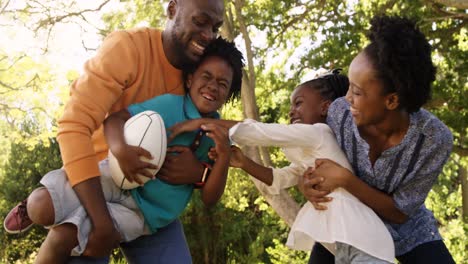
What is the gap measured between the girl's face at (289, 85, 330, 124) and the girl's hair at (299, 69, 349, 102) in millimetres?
28

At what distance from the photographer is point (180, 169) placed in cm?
256

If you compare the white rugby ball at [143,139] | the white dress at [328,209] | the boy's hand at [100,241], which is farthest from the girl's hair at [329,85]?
the boy's hand at [100,241]

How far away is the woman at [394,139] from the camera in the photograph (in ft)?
8.21

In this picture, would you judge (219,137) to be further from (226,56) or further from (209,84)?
(226,56)

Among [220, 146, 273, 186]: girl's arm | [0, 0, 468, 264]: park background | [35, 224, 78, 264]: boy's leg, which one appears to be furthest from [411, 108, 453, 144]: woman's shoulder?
[0, 0, 468, 264]: park background

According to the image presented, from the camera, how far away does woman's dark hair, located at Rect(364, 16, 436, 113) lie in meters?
2.47

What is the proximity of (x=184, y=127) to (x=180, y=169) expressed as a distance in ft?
0.61

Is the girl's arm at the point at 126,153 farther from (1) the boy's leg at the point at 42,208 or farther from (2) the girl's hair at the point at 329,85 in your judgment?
(2) the girl's hair at the point at 329,85

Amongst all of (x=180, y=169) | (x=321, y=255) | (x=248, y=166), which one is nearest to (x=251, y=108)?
(x=321, y=255)

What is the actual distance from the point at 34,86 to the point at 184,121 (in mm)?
9445

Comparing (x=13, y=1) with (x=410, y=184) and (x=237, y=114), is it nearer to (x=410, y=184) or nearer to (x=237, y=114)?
(x=237, y=114)

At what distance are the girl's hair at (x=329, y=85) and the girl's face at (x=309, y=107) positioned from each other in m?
0.03

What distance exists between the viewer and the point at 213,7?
2.70 m

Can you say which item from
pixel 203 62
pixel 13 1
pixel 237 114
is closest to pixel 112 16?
pixel 13 1
